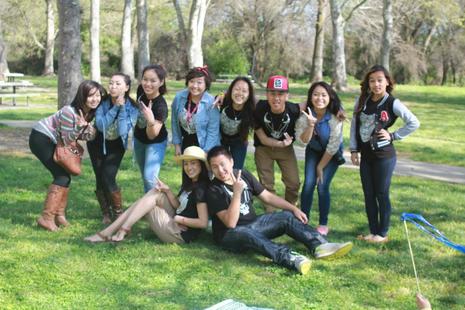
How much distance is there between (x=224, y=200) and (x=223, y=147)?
46 centimetres

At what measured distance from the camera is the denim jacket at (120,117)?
231 inches

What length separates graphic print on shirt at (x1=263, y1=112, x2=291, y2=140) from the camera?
605cm

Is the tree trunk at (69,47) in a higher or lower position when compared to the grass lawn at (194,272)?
higher

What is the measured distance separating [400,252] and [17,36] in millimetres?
40452

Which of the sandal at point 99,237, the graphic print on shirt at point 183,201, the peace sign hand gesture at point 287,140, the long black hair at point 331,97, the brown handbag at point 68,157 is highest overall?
the long black hair at point 331,97

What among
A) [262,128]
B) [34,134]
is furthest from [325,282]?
[34,134]

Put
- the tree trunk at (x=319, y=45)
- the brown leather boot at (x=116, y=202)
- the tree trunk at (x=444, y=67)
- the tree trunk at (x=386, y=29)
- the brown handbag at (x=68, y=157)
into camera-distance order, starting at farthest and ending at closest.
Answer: the tree trunk at (x=444, y=67), the tree trunk at (x=319, y=45), the tree trunk at (x=386, y=29), the brown leather boot at (x=116, y=202), the brown handbag at (x=68, y=157)

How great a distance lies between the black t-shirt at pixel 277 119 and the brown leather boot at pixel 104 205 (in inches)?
68.1

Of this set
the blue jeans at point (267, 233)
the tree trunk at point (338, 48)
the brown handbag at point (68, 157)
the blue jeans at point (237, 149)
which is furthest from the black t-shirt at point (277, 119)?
the tree trunk at point (338, 48)

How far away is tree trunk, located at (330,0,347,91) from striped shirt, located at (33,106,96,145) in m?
19.8

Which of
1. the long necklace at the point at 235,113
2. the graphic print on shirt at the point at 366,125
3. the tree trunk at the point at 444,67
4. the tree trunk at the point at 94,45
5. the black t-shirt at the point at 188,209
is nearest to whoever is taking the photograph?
the black t-shirt at the point at 188,209

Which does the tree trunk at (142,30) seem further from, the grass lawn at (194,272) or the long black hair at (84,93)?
the long black hair at (84,93)

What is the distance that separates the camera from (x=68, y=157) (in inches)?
232

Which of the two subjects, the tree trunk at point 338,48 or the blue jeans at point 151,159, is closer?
the blue jeans at point 151,159
